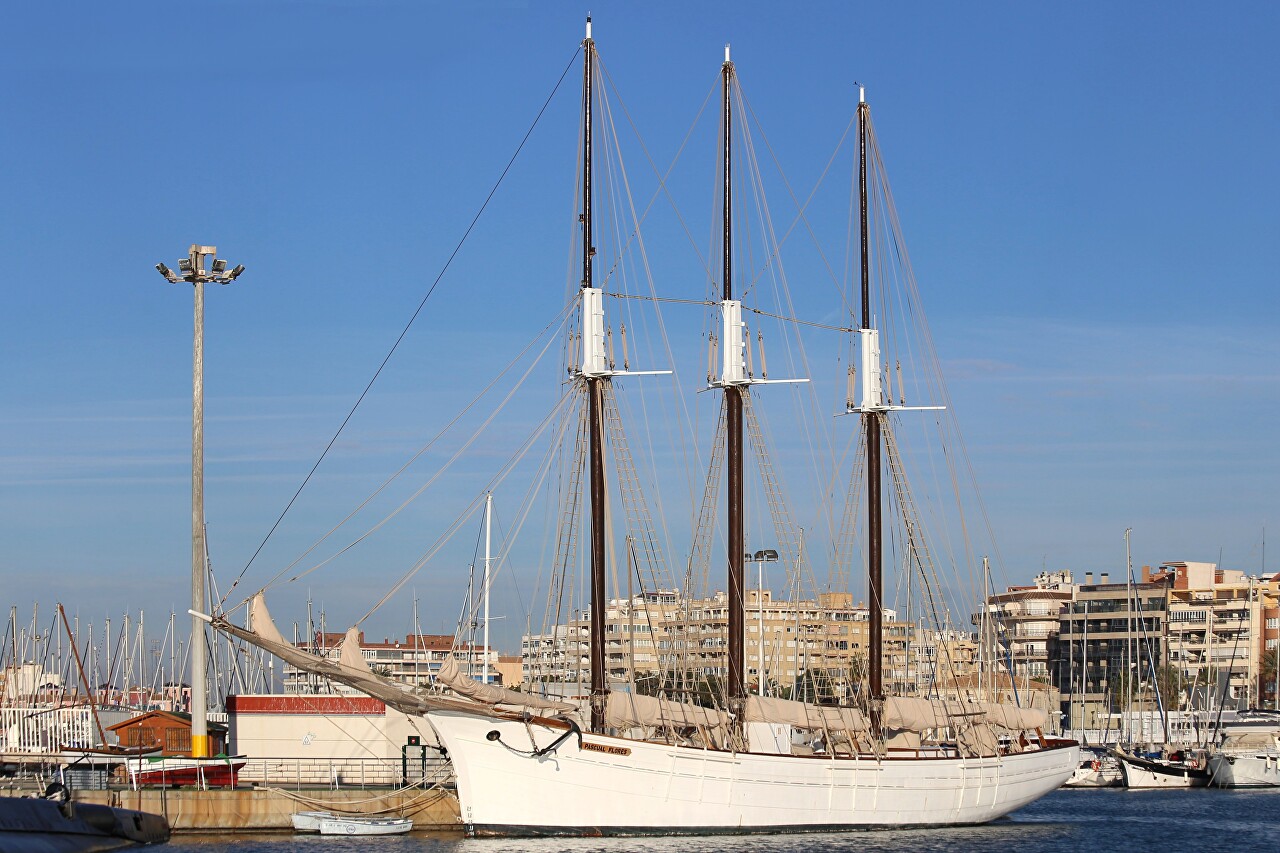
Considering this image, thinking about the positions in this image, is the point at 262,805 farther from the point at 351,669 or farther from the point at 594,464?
the point at 594,464

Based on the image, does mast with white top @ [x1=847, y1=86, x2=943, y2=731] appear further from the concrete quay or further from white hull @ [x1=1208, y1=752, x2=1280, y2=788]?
white hull @ [x1=1208, y1=752, x2=1280, y2=788]

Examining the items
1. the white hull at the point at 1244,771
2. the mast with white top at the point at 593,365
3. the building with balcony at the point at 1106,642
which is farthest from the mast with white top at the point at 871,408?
the building with balcony at the point at 1106,642

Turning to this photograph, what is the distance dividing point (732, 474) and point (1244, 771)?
68.7 metres

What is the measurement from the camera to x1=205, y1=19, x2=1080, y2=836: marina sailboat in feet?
176

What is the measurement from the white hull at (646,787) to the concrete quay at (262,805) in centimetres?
565

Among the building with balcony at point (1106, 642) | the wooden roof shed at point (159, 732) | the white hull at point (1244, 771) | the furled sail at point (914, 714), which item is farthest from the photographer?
the building with balcony at point (1106, 642)

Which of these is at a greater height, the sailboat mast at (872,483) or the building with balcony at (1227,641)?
the sailboat mast at (872,483)

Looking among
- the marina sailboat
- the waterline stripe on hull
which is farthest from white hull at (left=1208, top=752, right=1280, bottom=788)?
the waterline stripe on hull

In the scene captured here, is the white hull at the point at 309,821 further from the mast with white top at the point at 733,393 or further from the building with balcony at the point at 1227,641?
the building with balcony at the point at 1227,641

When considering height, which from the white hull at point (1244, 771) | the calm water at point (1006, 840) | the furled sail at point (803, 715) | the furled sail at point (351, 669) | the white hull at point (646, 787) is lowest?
the white hull at point (1244, 771)

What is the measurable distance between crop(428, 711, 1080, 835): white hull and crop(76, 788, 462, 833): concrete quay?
565 cm

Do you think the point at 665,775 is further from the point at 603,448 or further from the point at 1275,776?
the point at 1275,776

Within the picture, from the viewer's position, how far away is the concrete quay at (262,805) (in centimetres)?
5709

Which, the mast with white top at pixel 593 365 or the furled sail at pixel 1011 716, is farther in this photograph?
the furled sail at pixel 1011 716
